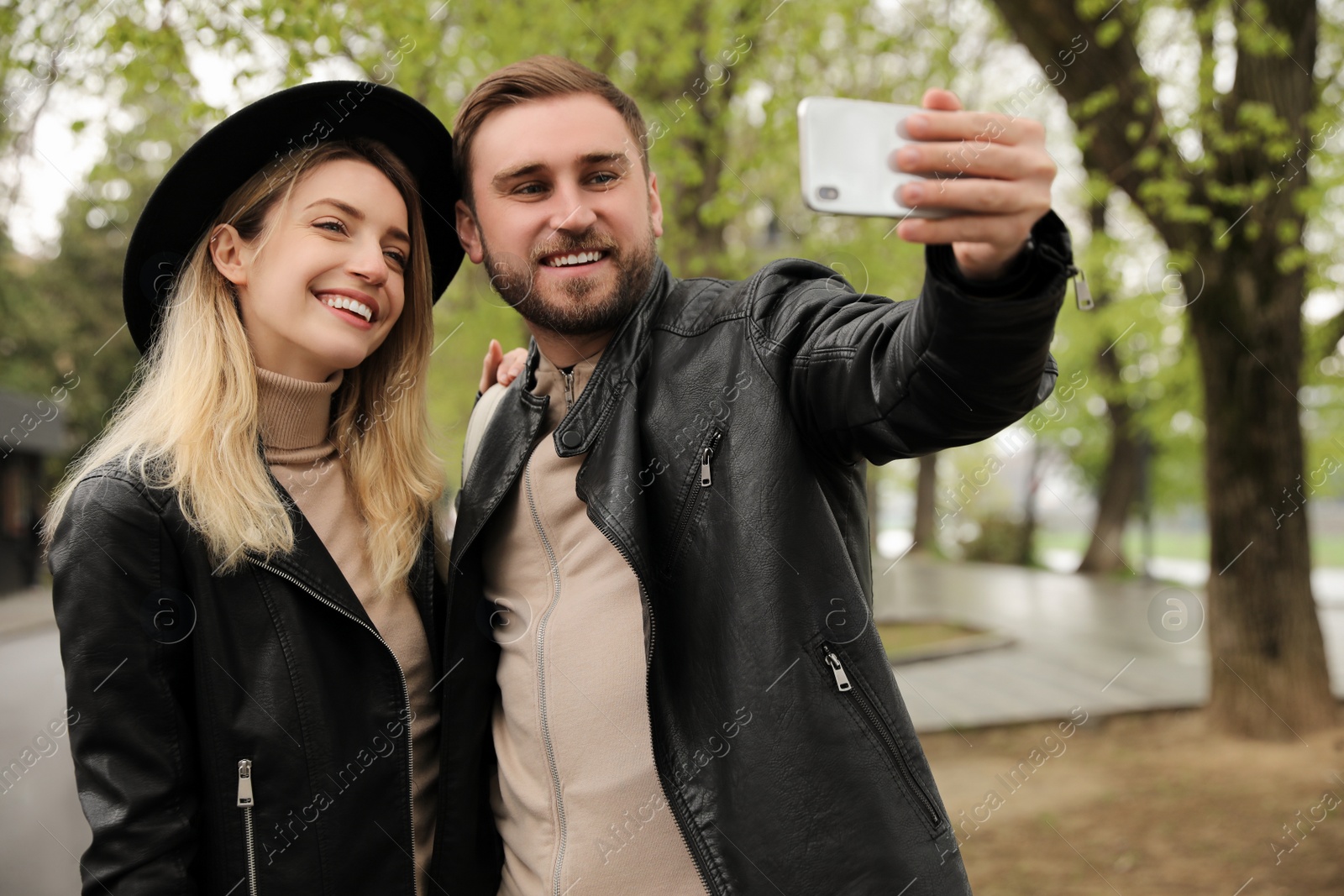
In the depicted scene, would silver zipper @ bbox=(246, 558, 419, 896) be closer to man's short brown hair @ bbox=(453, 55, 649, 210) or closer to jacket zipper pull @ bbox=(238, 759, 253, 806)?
jacket zipper pull @ bbox=(238, 759, 253, 806)

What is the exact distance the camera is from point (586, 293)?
2289 millimetres

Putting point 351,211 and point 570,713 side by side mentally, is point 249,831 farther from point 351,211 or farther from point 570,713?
point 351,211

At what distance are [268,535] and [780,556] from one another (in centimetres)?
104

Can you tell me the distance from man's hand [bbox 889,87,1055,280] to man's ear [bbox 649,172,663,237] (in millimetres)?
1151

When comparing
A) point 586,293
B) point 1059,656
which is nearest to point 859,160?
point 586,293

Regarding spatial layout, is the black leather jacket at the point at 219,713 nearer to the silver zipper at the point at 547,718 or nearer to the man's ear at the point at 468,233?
the silver zipper at the point at 547,718

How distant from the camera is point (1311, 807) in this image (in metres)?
6.53

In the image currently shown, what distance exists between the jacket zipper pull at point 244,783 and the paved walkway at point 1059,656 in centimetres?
741

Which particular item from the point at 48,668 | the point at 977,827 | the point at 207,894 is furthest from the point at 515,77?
the point at 48,668

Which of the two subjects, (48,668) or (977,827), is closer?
(977,827)

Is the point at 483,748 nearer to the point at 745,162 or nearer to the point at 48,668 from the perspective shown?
the point at 745,162

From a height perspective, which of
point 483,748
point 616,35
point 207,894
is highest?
point 616,35

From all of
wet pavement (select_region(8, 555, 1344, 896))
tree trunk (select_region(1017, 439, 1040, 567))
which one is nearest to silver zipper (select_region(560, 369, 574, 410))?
wet pavement (select_region(8, 555, 1344, 896))

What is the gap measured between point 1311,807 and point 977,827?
206 centimetres
